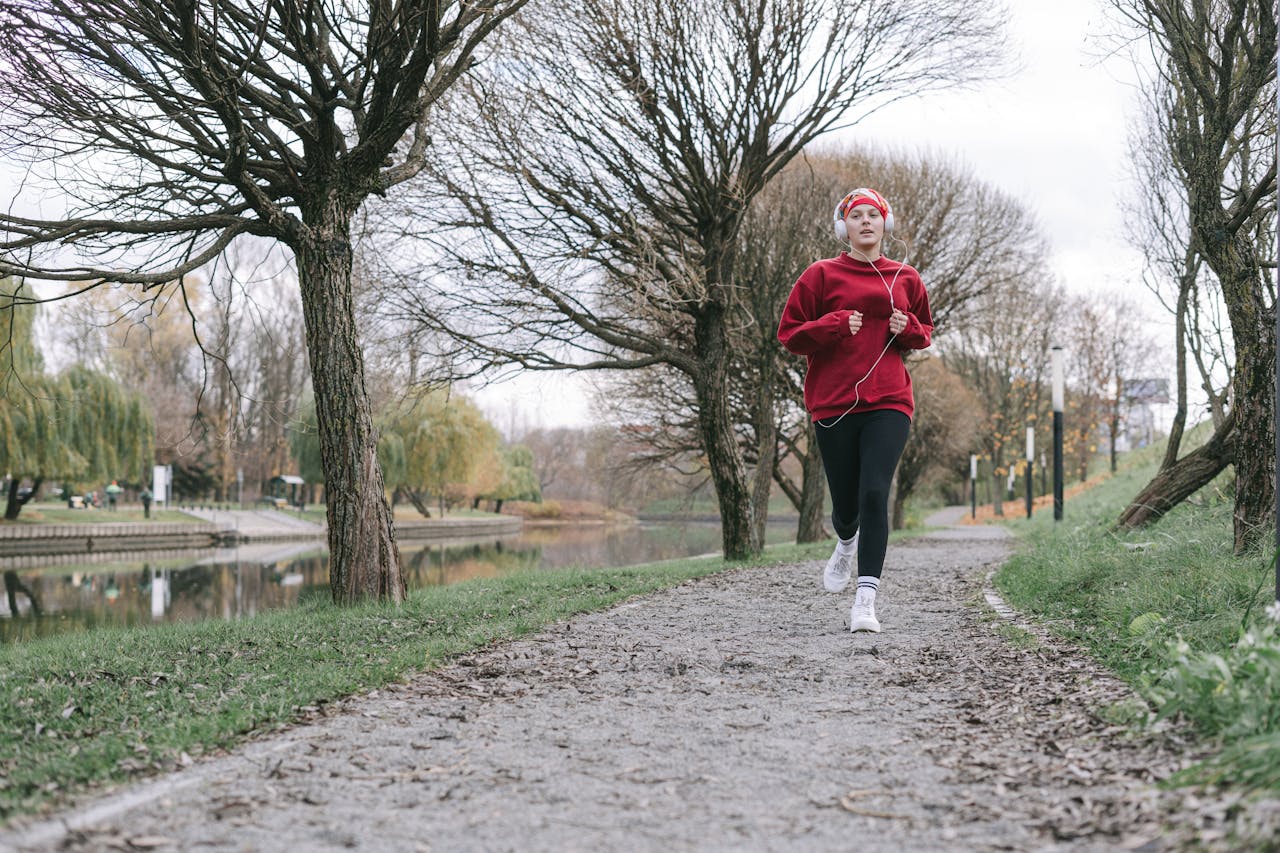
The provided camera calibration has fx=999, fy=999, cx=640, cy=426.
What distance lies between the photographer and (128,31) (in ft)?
20.5

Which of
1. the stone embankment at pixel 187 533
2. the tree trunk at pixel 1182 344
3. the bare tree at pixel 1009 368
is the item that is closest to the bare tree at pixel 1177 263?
the tree trunk at pixel 1182 344

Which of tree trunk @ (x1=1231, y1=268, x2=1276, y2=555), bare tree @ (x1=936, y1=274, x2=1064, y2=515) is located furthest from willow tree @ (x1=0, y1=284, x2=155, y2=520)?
bare tree @ (x1=936, y1=274, x2=1064, y2=515)

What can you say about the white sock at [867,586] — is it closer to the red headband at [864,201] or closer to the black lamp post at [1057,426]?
the red headband at [864,201]

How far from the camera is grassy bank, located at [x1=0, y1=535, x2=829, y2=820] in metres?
3.29

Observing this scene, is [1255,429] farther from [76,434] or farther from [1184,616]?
[76,434]

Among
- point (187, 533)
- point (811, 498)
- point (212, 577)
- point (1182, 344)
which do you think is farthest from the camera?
point (187, 533)

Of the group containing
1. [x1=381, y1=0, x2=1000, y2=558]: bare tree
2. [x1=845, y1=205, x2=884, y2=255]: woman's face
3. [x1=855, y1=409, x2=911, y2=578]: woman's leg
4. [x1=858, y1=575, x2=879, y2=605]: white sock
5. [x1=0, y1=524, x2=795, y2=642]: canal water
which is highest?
[x1=381, y1=0, x2=1000, y2=558]: bare tree

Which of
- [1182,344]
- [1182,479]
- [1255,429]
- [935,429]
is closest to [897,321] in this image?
[1255,429]

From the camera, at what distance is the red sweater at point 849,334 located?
573 cm

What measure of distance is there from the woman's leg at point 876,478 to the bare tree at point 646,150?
5.37m

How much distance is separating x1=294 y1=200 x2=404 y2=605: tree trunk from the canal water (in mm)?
1496

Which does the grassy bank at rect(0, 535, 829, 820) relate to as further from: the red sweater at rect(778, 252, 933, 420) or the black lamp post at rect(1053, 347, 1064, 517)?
the black lamp post at rect(1053, 347, 1064, 517)

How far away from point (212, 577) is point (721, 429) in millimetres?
15336

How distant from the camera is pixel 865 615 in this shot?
19.1ft
